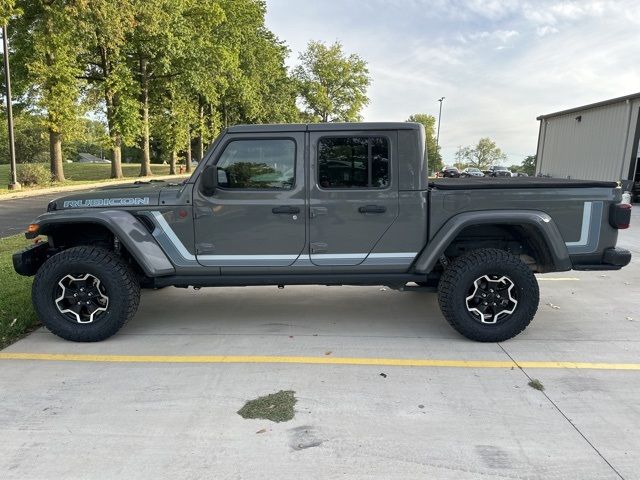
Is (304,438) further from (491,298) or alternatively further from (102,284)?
(102,284)

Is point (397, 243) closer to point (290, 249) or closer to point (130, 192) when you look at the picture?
point (290, 249)

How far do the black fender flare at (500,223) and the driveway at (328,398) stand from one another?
2.47 feet

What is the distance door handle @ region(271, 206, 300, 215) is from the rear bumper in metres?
2.48

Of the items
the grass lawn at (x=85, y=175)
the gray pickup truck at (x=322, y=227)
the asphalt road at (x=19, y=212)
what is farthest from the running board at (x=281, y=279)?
the grass lawn at (x=85, y=175)

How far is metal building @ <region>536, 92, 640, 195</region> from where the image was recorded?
21297mm

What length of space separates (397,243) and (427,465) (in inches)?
77.9

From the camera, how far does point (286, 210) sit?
4043 mm

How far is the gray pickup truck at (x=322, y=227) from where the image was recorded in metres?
4.02

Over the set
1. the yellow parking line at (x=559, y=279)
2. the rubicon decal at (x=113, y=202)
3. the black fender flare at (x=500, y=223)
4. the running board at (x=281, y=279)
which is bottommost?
the yellow parking line at (x=559, y=279)

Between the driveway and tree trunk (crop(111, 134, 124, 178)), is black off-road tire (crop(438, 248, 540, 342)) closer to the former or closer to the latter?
the driveway

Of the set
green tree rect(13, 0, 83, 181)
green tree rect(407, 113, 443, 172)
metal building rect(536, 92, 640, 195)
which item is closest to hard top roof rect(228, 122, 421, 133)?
metal building rect(536, 92, 640, 195)

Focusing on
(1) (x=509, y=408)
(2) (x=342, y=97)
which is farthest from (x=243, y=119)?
(1) (x=509, y=408)

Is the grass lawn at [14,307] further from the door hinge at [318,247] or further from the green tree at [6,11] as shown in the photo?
the green tree at [6,11]

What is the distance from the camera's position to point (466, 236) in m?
4.32
